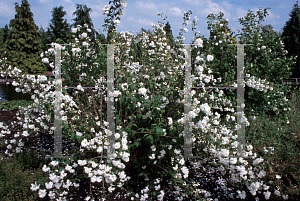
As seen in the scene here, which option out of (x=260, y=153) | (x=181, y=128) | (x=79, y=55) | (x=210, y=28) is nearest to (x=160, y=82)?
(x=181, y=128)

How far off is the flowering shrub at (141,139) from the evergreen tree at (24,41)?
71.4ft

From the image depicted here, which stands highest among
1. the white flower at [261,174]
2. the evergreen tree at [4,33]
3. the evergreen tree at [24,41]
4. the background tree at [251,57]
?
the evergreen tree at [4,33]

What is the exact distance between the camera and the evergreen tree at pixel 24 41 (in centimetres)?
2209

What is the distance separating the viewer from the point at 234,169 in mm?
2402

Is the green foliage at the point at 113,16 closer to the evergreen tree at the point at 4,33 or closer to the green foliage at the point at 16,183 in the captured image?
the green foliage at the point at 16,183

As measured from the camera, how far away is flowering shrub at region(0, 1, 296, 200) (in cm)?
243

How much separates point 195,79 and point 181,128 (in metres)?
0.61

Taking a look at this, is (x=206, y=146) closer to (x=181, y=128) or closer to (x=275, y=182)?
(x=181, y=128)

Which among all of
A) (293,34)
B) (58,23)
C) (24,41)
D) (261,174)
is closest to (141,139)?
(261,174)

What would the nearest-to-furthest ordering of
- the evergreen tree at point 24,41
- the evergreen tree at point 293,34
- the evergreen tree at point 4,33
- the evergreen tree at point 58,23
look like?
the evergreen tree at point 293,34 < the evergreen tree at point 24,41 < the evergreen tree at point 58,23 < the evergreen tree at point 4,33

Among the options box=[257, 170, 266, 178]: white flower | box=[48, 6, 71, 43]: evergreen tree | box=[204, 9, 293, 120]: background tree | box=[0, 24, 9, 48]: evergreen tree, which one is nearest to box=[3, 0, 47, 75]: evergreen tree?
box=[48, 6, 71, 43]: evergreen tree

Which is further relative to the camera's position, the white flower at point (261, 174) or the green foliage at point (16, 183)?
the green foliage at point (16, 183)

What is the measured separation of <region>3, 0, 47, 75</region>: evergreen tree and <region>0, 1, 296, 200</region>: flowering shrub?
2175cm

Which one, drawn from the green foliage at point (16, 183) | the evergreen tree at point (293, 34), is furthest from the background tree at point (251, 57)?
the evergreen tree at point (293, 34)
